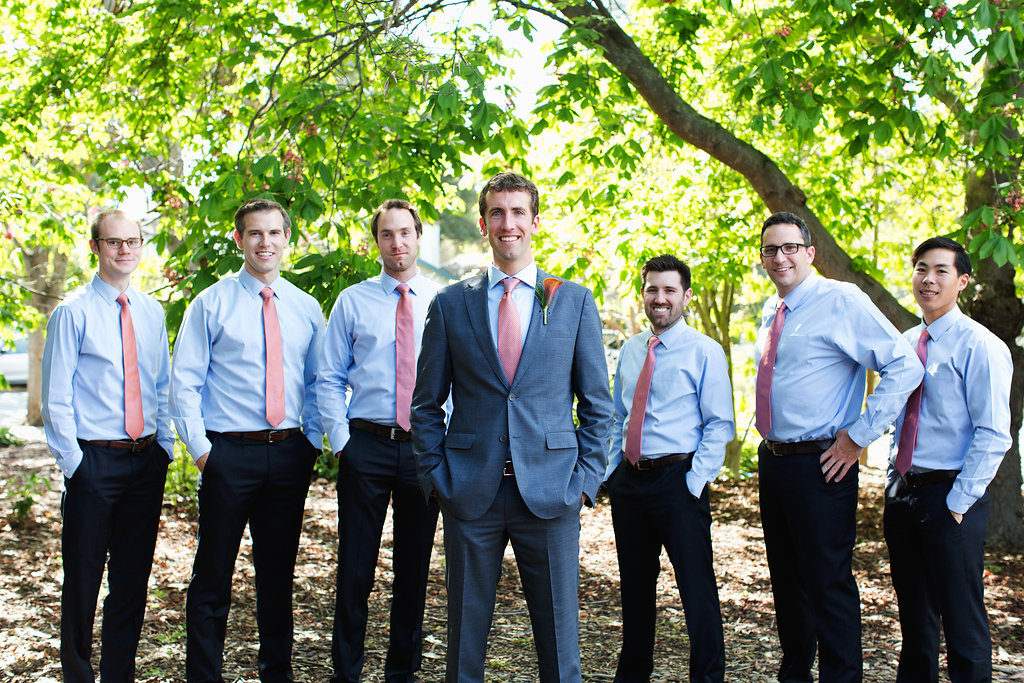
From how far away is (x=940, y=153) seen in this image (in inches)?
243

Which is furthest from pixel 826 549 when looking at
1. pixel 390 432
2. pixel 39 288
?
pixel 39 288

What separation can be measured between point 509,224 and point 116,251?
1972mm

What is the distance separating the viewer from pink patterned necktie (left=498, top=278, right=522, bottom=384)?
3.15m

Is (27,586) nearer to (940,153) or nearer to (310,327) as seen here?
(310,327)

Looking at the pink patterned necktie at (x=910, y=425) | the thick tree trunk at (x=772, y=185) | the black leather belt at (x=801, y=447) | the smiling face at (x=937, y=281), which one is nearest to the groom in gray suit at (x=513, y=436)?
the black leather belt at (x=801, y=447)

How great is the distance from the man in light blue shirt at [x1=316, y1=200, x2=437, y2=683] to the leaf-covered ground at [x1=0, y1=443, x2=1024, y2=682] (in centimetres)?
52

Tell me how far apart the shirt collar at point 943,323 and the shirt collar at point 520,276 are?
77.9 inches

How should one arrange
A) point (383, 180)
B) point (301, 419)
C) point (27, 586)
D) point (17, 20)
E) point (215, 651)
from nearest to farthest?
point (215, 651)
point (301, 419)
point (383, 180)
point (27, 586)
point (17, 20)

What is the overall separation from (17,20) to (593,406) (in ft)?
23.2

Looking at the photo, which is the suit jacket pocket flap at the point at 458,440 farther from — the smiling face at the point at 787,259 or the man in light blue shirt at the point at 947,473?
the man in light blue shirt at the point at 947,473

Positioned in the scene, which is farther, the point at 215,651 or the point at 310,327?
the point at 310,327

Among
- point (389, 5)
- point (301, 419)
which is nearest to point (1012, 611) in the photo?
point (301, 419)

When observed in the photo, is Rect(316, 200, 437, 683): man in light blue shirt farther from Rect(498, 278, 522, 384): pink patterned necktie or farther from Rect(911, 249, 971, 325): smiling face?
Rect(911, 249, 971, 325): smiling face

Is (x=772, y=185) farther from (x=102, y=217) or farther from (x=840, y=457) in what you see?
(x=102, y=217)
